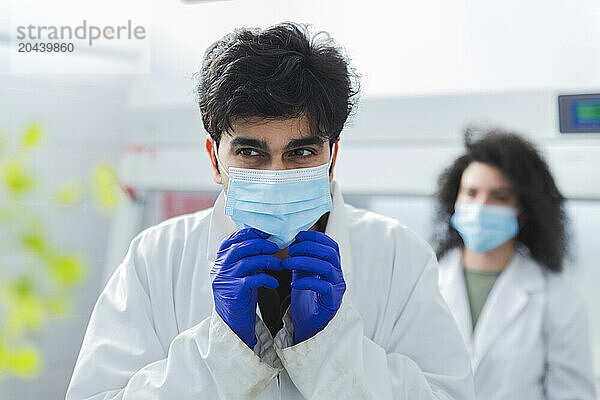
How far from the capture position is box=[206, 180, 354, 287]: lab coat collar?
1264 mm

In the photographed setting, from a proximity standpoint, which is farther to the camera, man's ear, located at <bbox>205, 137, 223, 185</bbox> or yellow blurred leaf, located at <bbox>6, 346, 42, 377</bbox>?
yellow blurred leaf, located at <bbox>6, 346, 42, 377</bbox>

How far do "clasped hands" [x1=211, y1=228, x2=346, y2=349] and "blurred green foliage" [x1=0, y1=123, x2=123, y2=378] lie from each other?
0.72 metres

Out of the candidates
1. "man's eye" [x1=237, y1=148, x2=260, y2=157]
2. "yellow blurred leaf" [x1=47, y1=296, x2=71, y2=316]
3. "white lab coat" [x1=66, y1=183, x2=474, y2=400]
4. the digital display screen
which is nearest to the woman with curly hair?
the digital display screen

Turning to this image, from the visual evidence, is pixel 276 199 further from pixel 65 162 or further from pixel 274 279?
pixel 65 162

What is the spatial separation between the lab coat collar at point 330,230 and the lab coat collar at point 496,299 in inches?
34.7

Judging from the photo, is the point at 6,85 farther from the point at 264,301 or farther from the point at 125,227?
the point at 264,301

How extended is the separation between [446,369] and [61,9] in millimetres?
1561

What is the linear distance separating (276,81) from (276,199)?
193 millimetres

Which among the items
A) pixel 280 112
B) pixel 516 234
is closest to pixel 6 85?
pixel 280 112

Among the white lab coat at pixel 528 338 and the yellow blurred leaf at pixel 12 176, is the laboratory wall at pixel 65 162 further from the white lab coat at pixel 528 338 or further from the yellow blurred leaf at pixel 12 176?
the white lab coat at pixel 528 338

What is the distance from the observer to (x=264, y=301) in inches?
49.4

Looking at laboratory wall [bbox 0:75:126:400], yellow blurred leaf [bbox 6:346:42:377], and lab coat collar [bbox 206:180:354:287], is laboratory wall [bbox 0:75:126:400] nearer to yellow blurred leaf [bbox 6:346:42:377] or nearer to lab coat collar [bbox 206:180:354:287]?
yellow blurred leaf [bbox 6:346:42:377]

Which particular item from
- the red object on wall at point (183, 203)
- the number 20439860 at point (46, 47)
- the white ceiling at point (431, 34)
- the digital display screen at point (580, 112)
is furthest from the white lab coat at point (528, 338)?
the number 20439860 at point (46, 47)

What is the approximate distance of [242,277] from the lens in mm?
1047
